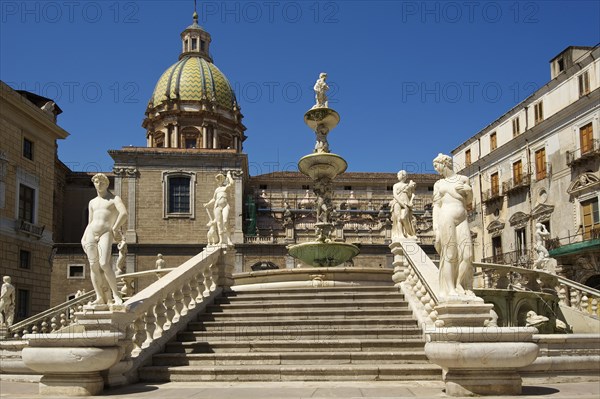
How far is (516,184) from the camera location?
39.2 meters

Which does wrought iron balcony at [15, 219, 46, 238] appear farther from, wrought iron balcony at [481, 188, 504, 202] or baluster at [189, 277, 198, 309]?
wrought iron balcony at [481, 188, 504, 202]

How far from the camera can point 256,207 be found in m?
52.1

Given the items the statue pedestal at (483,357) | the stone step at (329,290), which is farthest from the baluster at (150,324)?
the statue pedestal at (483,357)

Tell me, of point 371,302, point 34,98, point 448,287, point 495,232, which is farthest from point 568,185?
point 34,98


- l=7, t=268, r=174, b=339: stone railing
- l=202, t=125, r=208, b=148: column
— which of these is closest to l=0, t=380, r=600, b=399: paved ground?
l=7, t=268, r=174, b=339: stone railing

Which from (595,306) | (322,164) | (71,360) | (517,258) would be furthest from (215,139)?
(71,360)

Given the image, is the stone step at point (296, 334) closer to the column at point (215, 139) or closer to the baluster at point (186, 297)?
the baluster at point (186, 297)

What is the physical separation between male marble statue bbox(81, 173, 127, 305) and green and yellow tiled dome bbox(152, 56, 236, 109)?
46616mm

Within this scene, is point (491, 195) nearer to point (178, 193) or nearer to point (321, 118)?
point (178, 193)

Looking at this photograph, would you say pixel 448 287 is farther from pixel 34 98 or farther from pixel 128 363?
pixel 34 98

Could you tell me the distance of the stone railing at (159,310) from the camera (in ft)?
29.4

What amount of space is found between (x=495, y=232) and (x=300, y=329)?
3306cm

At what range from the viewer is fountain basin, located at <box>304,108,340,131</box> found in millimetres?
18844

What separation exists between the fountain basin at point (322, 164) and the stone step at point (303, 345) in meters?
8.23
